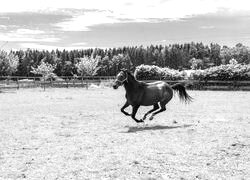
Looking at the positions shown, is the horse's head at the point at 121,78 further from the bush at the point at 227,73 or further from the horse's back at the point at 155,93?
the bush at the point at 227,73

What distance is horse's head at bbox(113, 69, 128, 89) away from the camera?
11.7m

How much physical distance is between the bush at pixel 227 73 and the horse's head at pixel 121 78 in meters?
30.6

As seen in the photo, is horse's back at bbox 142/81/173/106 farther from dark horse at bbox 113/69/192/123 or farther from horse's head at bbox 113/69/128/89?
horse's head at bbox 113/69/128/89

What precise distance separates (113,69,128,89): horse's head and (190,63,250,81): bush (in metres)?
30.6

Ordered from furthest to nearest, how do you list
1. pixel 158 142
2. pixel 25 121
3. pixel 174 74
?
pixel 174 74, pixel 25 121, pixel 158 142

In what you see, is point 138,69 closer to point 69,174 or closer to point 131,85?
point 131,85

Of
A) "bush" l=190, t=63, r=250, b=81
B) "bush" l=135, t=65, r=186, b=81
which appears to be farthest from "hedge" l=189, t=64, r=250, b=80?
"bush" l=135, t=65, r=186, b=81

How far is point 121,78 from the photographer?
11.8 meters

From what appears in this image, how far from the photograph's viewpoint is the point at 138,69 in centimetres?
4703

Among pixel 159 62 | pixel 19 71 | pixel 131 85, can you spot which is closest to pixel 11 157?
pixel 131 85

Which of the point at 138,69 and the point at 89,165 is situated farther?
the point at 138,69

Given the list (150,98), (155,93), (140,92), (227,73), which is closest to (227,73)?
(227,73)

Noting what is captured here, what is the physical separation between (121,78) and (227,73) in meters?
31.4

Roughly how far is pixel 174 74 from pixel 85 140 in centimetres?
3749
